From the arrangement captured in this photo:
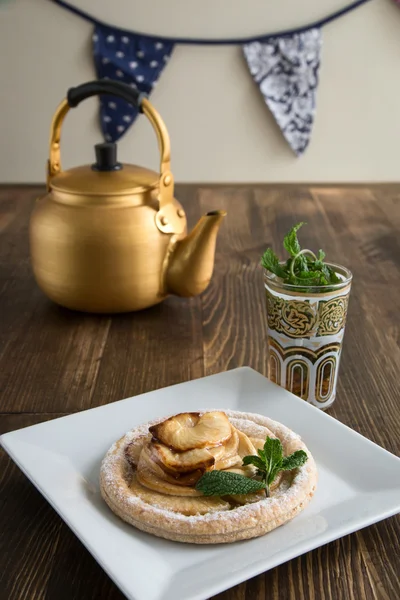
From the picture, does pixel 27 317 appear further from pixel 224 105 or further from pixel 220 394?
pixel 224 105

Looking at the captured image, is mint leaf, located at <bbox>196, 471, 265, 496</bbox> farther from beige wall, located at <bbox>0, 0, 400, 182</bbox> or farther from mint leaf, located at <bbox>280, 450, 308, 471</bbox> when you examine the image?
beige wall, located at <bbox>0, 0, 400, 182</bbox>

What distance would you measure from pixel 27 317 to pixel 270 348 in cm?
49

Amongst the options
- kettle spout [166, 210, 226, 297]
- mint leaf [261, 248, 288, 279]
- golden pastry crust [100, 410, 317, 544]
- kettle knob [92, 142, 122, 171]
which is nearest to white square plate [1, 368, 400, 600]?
golden pastry crust [100, 410, 317, 544]

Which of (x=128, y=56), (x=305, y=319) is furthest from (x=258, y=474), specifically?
(x=128, y=56)

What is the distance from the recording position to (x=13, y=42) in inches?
112

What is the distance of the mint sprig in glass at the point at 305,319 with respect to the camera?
907 mm

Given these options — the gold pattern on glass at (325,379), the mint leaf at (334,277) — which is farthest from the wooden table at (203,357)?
the mint leaf at (334,277)

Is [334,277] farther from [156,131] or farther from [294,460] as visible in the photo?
[156,131]

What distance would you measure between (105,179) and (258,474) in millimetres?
702

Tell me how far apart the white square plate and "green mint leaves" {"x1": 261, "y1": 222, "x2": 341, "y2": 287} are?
0.14 metres

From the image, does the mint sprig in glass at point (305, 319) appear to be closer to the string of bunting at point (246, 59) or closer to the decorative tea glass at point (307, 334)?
the decorative tea glass at point (307, 334)

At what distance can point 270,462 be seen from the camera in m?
0.68

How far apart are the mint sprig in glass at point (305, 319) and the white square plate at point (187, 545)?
0.05 metres

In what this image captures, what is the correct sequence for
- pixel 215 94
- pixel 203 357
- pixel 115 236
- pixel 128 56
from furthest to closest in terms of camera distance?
pixel 215 94, pixel 128 56, pixel 115 236, pixel 203 357
